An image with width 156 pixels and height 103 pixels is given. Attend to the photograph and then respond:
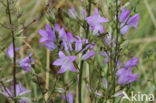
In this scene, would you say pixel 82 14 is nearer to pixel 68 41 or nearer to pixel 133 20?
pixel 68 41

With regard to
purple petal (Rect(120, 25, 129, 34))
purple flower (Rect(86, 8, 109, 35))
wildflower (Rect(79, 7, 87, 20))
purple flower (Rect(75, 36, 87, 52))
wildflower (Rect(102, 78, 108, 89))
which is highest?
wildflower (Rect(79, 7, 87, 20))

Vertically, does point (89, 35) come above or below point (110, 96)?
above

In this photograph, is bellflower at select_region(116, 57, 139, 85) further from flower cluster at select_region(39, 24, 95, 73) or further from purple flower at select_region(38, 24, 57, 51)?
purple flower at select_region(38, 24, 57, 51)

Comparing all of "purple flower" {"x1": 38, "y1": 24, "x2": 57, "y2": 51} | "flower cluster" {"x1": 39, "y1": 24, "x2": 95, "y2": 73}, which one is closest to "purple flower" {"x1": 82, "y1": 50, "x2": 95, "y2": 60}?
"flower cluster" {"x1": 39, "y1": 24, "x2": 95, "y2": 73}

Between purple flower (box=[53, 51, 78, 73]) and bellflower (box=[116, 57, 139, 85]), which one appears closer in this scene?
purple flower (box=[53, 51, 78, 73])

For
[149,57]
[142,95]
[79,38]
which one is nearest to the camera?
[79,38]

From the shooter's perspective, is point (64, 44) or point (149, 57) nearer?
point (64, 44)

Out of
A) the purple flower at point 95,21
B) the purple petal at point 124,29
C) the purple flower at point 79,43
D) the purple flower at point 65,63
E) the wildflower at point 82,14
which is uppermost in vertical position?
the wildflower at point 82,14

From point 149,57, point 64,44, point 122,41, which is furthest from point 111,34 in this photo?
point 149,57

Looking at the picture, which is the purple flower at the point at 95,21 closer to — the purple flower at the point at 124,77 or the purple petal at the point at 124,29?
the purple petal at the point at 124,29

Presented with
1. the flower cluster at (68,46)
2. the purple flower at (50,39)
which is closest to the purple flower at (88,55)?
the flower cluster at (68,46)

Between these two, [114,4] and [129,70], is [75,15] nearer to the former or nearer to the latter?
[114,4]
